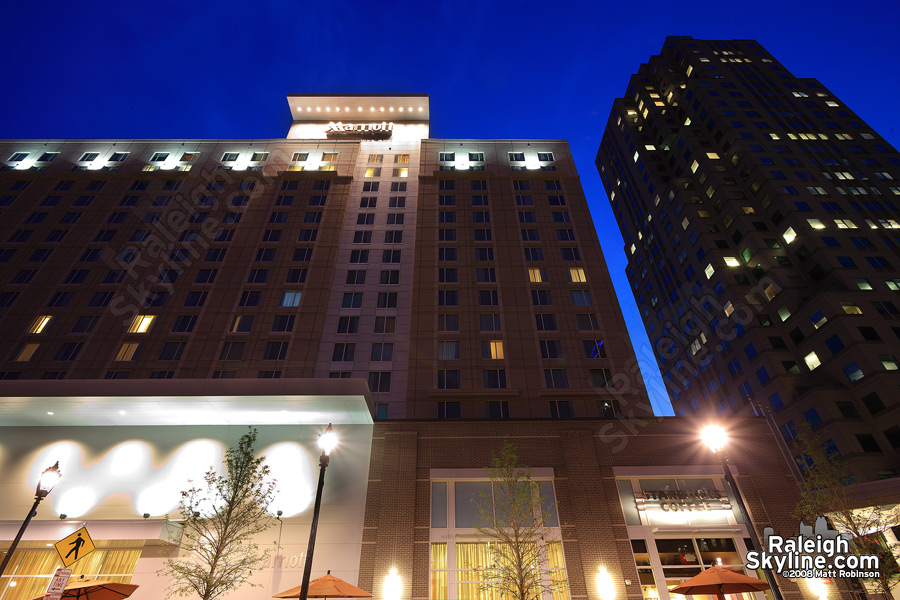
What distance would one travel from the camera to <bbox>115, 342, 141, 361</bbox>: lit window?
40.8m

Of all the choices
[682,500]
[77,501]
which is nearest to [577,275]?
[682,500]

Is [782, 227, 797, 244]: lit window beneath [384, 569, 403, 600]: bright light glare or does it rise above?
above

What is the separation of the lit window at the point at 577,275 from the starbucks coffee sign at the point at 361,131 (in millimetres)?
36542

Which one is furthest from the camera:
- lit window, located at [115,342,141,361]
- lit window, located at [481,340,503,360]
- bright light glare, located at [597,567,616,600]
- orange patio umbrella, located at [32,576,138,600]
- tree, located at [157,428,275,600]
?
lit window, located at [115,342,141,361]

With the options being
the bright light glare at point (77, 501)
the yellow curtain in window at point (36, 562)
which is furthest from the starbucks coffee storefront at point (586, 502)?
the yellow curtain in window at point (36, 562)

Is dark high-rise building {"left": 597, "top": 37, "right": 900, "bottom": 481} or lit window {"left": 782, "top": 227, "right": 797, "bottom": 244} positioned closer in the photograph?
dark high-rise building {"left": 597, "top": 37, "right": 900, "bottom": 481}

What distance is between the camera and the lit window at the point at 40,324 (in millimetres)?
42656

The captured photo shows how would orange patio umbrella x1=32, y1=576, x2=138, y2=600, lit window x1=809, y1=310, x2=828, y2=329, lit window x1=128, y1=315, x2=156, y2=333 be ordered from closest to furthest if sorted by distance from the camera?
1. orange patio umbrella x1=32, y1=576, x2=138, y2=600
2. lit window x1=128, y1=315, x2=156, y2=333
3. lit window x1=809, y1=310, x2=828, y2=329

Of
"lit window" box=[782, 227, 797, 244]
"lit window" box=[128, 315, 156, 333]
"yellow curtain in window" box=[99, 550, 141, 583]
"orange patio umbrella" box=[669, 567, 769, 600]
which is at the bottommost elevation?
"orange patio umbrella" box=[669, 567, 769, 600]

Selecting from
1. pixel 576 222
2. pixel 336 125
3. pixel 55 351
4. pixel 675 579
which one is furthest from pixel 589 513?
pixel 336 125

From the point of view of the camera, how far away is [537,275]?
46.3 meters

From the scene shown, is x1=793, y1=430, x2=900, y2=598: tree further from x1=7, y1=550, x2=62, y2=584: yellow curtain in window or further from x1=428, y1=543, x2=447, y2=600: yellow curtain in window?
x1=7, y1=550, x2=62, y2=584: yellow curtain in window

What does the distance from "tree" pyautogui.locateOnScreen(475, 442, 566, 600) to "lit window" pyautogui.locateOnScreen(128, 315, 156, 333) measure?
3541 centimetres

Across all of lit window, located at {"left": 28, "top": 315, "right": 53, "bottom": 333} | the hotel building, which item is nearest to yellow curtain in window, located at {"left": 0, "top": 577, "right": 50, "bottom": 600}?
the hotel building
